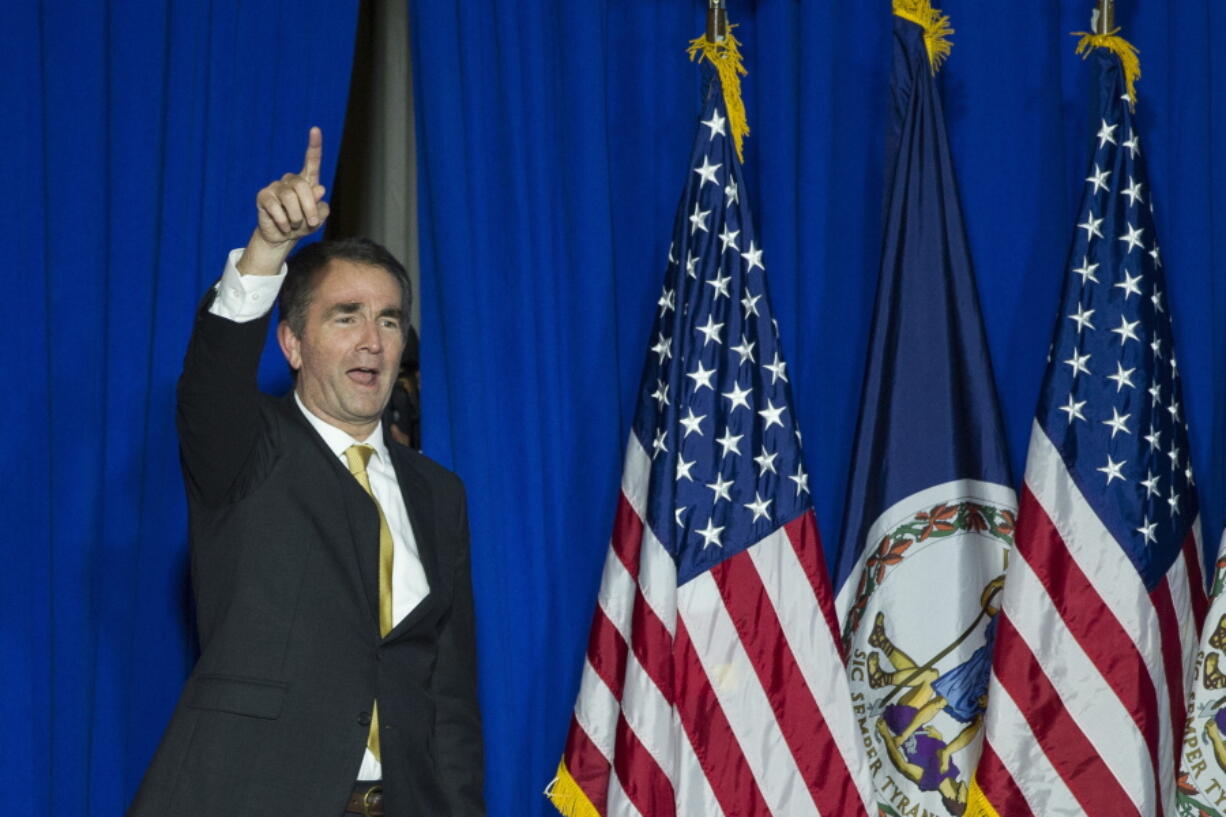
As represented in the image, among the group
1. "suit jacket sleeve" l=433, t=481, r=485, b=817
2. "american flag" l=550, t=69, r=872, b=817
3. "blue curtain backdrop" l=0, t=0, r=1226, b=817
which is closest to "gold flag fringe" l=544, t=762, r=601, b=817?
"american flag" l=550, t=69, r=872, b=817

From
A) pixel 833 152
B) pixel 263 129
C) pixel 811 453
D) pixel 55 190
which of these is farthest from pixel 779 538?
pixel 55 190

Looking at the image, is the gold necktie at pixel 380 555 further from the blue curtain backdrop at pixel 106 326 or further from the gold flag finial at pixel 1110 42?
the gold flag finial at pixel 1110 42

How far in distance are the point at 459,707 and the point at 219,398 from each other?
0.80 metres

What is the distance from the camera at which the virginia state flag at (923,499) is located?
10.2 ft

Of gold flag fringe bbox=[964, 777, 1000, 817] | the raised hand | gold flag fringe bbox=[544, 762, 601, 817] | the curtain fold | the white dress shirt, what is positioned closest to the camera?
the raised hand

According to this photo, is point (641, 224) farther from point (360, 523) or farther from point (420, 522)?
point (360, 523)

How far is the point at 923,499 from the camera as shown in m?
3.16

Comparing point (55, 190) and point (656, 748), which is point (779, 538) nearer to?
point (656, 748)

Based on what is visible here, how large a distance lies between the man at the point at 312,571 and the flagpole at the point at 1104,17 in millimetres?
1626

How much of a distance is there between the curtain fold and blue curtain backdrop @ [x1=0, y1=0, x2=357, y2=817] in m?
0.42

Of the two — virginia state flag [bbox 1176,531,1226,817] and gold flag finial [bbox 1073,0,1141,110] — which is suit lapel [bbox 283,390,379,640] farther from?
gold flag finial [bbox 1073,0,1141,110]

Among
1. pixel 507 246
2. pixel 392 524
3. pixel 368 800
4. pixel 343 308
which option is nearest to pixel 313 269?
pixel 343 308

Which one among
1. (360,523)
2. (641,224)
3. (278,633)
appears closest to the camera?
(278,633)

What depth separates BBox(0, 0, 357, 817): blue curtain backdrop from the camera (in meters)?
2.86
